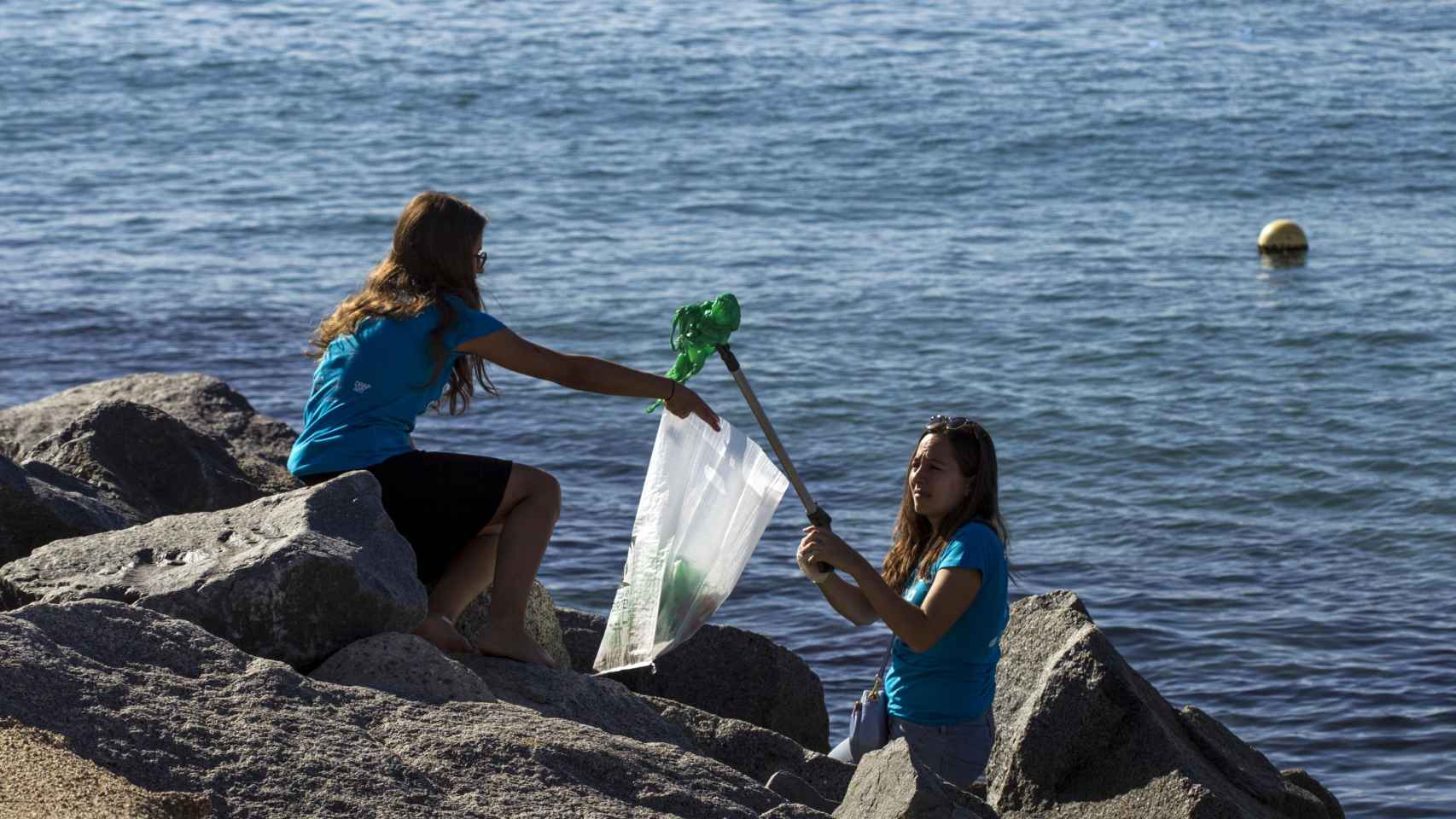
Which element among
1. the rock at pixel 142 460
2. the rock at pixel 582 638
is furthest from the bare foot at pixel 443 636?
the rock at pixel 142 460

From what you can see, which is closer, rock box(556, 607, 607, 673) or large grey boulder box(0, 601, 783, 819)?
large grey boulder box(0, 601, 783, 819)

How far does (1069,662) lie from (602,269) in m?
11.9

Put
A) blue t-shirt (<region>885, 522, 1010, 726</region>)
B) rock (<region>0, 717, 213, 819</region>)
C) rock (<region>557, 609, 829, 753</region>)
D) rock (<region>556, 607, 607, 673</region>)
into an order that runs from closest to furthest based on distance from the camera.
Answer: rock (<region>0, 717, 213, 819</region>) → blue t-shirt (<region>885, 522, 1010, 726</region>) → rock (<region>557, 609, 829, 753</region>) → rock (<region>556, 607, 607, 673</region>)

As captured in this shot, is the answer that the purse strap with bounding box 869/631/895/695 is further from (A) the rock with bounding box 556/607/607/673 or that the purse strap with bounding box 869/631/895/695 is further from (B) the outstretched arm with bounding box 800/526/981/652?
(A) the rock with bounding box 556/607/607/673

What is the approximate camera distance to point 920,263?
54.2 feet

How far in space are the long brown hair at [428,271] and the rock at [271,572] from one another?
533 millimetres

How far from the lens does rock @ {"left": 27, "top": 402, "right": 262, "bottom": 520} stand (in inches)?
257

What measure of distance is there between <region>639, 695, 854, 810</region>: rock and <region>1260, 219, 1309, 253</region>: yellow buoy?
1342 centimetres

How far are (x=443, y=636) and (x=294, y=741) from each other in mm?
1149

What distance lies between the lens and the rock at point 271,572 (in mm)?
4246

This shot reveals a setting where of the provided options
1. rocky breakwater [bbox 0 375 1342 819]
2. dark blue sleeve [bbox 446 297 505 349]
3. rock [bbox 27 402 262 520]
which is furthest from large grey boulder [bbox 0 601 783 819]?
rock [bbox 27 402 262 520]

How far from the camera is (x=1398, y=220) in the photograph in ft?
57.9

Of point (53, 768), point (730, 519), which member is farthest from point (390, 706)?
point (730, 519)

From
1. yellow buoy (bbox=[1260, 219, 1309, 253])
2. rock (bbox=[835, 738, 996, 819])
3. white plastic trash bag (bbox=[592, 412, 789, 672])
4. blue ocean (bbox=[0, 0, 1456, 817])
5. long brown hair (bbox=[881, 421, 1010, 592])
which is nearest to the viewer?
rock (bbox=[835, 738, 996, 819])
